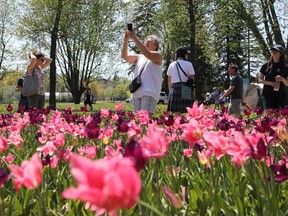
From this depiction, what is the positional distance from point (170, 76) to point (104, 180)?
19.4 ft

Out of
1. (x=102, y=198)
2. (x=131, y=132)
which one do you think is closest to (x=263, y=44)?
(x=131, y=132)

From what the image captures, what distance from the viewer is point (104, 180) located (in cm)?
71

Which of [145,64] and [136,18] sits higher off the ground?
[136,18]

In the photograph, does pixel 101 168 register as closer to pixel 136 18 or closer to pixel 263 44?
pixel 263 44

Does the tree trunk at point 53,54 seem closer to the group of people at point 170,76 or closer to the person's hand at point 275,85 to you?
the group of people at point 170,76

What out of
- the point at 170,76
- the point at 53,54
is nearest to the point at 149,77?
the point at 170,76

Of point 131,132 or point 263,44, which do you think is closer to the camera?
point 131,132

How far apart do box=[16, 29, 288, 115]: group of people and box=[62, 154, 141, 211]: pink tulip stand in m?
4.26

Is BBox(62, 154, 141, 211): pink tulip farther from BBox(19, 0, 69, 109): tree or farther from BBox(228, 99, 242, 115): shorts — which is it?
BBox(19, 0, 69, 109): tree

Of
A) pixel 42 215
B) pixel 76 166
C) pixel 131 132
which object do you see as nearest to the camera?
pixel 76 166

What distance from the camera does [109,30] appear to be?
30422 millimetres

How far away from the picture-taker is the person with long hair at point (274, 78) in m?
6.32

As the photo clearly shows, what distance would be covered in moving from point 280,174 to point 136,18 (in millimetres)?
46152

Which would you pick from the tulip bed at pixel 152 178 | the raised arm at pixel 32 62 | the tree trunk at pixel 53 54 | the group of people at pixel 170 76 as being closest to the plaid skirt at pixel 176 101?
the group of people at pixel 170 76
